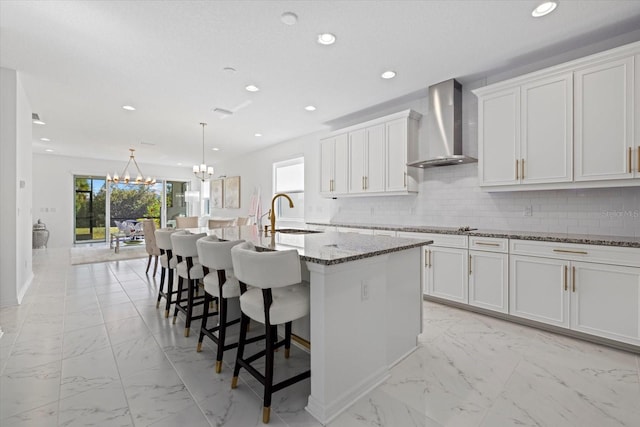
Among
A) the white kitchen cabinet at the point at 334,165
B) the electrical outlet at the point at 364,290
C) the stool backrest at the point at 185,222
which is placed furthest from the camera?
the stool backrest at the point at 185,222

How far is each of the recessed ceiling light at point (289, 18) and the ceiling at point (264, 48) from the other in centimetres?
3

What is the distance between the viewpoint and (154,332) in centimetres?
272

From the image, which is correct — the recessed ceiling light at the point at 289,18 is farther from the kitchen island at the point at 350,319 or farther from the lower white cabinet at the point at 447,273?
the lower white cabinet at the point at 447,273

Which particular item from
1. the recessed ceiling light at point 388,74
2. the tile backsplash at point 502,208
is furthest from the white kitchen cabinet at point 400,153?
the recessed ceiling light at point 388,74

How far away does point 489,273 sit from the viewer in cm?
304

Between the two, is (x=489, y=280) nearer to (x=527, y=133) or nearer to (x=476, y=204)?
(x=476, y=204)

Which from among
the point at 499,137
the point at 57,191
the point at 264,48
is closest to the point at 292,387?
the point at 264,48

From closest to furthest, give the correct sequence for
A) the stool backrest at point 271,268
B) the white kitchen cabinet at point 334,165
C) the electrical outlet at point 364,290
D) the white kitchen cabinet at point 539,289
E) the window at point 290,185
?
the stool backrest at point 271,268
the electrical outlet at point 364,290
the white kitchen cabinet at point 539,289
the white kitchen cabinet at point 334,165
the window at point 290,185

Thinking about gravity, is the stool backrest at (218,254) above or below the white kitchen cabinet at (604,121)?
below

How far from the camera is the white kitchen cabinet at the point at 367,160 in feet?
14.3

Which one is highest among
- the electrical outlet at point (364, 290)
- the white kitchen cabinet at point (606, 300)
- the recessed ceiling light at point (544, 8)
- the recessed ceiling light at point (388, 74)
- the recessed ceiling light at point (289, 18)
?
the recessed ceiling light at point (388, 74)

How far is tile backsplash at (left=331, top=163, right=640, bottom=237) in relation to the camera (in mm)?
2787

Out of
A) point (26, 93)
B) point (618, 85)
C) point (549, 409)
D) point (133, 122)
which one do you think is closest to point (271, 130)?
point (133, 122)

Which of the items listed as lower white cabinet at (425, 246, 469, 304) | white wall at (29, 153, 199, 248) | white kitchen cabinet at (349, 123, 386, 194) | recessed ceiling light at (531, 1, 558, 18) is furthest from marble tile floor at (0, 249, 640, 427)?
white wall at (29, 153, 199, 248)
